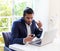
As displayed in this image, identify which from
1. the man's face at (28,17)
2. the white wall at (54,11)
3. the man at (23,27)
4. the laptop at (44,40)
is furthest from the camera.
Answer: the white wall at (54,11)

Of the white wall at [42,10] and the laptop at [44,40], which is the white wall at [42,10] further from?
the laptop at [44,40]

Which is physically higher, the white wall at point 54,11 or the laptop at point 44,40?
the white wall at point 54,11

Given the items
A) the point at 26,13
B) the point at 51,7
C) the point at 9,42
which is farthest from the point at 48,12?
the point at 9,42

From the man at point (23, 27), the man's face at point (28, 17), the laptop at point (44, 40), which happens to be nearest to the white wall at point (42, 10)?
the man at point (23, 27)

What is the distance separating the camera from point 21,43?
7.18 ft

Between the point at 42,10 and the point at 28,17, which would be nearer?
the point at 28,17

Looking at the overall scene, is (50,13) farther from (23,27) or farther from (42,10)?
(23,27)

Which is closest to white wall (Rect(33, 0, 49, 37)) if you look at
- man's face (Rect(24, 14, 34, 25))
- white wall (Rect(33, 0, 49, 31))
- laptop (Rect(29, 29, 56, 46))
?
white wall (Rect(33, 0, 49, 31))

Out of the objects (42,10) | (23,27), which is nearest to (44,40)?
(23,27)

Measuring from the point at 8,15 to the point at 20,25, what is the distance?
1.67m

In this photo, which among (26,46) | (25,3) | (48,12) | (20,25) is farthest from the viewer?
(25,3)

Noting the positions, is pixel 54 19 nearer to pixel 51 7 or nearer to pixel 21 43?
pixel 51 7

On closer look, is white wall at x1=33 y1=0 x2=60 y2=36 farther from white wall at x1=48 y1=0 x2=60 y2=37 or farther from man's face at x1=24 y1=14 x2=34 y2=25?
man's face at x1=24 y1=14 x2=34 y2=25

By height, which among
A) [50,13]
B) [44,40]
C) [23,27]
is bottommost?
[44,40]
